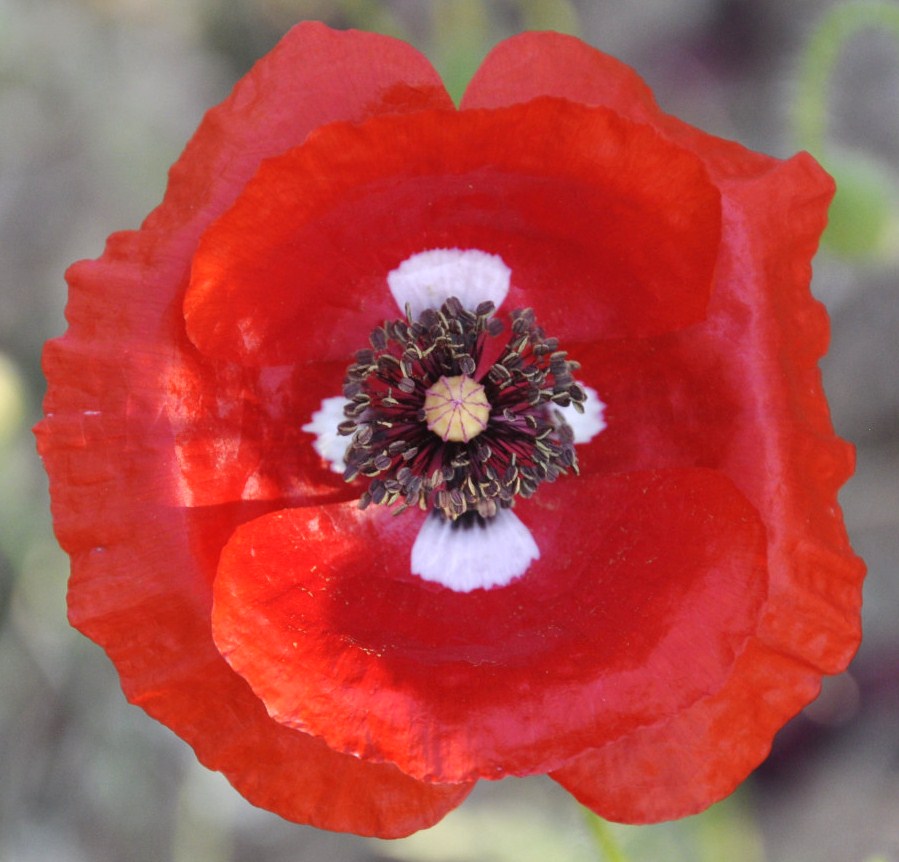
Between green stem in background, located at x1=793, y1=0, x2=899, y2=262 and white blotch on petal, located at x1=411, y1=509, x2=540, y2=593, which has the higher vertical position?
green stem in background, located at x1=793, y1=0, x2=899, y2=262

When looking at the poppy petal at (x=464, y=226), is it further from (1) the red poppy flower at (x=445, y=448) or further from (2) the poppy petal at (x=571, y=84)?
(2) the poppy petal at (x=571, y=84)

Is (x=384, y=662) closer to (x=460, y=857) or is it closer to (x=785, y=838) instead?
(x=460, y=857)

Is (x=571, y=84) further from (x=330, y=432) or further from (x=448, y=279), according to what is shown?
(x=330, y=432)

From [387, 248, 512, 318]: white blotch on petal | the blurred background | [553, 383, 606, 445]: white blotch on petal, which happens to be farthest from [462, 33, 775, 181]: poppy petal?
the blurred background

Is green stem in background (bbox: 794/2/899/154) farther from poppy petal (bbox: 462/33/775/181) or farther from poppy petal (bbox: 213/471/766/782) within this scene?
poppy petal (bbox: 213/471/766/782)

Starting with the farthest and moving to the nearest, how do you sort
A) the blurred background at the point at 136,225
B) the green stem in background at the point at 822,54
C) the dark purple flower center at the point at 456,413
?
the blurred background at the point at 136,225
the green stem in background at the point at 822,54
the dark purple flower center at the point at 456,413

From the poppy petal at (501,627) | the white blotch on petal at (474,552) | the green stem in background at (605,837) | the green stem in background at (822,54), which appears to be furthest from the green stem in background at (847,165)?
the green stem in background at (605,837)

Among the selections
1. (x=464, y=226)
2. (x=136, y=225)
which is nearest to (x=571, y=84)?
(x=464, y=226)
